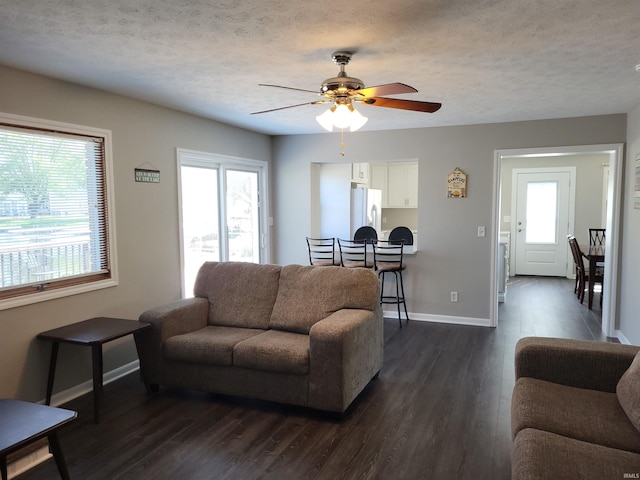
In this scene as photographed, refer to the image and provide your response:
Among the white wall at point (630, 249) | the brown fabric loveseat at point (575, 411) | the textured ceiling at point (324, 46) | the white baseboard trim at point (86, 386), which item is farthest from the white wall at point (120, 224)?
the white wall at point (630, 249)

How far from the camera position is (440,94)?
12.5 feet

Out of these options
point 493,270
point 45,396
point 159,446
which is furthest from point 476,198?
point 45,396

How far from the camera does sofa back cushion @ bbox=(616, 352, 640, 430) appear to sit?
75.3 inches

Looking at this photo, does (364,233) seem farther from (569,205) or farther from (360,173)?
(569,205)

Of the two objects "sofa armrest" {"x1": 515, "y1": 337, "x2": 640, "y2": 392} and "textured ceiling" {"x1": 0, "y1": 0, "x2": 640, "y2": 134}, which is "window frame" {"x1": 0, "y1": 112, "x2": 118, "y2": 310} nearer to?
"textured ceiling" {"x1": 0, "y1": 0, "x2": 640, "y2": 134}

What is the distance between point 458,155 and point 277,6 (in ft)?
12.2

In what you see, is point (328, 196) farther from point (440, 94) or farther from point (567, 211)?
point (567, 211)

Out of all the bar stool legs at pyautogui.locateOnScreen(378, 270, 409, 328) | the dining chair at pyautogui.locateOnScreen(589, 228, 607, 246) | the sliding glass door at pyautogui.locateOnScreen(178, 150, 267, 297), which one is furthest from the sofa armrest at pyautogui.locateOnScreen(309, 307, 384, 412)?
the dining chair at pyautogui.locateOnScreen(589, 228, 607, 246)

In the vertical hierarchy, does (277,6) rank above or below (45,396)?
above

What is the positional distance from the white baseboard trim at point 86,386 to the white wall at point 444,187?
3.27 metres

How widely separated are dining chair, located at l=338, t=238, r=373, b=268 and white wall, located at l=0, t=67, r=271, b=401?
196cm

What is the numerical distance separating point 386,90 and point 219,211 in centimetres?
307

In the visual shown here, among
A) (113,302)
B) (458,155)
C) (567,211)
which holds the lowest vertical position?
(113,302)

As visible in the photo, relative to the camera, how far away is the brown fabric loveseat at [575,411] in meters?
1.66
